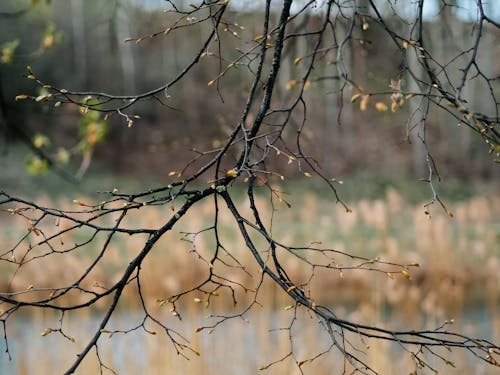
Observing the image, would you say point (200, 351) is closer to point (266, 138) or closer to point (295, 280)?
point (266, 138)

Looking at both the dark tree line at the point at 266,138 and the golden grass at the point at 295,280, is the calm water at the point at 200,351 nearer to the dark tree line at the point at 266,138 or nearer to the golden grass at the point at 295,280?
the golden grass at the point at 295,280

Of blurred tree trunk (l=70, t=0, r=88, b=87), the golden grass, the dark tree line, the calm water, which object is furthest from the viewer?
blurred tree trunk (l=70, t=0, r=88, b=87)

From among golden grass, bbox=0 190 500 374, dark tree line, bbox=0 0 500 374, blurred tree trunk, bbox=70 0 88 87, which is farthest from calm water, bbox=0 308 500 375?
blurred tree trunk, bbox=70 0 88 87

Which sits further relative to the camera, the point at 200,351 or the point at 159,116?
the point at 159,116

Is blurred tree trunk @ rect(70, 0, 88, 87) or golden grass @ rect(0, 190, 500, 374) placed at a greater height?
blurred tree trunk @ rect(70, 0, 88, 87)

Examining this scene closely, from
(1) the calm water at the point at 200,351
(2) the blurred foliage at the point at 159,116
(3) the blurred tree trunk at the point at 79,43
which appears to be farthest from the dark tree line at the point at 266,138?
(3) the blurred tree trunk at the point at 79,43

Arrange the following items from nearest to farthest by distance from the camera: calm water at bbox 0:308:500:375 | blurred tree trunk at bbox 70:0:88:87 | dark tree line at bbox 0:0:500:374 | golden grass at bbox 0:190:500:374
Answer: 1. dark tree line at bbox 0:0:500:374
2. calm water at bbox 0:308:500:375
3. golden grass at bbox 0:190:500:374
4. blurred tree trunk at bbox 70:0:88:87

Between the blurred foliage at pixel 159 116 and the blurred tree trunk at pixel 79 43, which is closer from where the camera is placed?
the blurred foliage at pixel 159 116

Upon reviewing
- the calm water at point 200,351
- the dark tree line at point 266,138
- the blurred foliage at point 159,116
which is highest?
the blurred foliage at point 159,116

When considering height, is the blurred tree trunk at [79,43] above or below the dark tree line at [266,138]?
above

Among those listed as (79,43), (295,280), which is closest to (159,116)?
(79,43)

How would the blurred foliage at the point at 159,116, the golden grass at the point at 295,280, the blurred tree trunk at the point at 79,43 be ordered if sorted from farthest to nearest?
the blurred tree trunk at the point at 79,43 < the blurred foliage at the point at 159,116 < the golden grass at the point at 295,280

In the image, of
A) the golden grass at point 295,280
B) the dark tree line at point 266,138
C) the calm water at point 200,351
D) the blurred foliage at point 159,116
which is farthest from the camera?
the blurred foliage at point 159,116

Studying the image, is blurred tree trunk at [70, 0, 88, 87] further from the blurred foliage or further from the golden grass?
the golden grass
